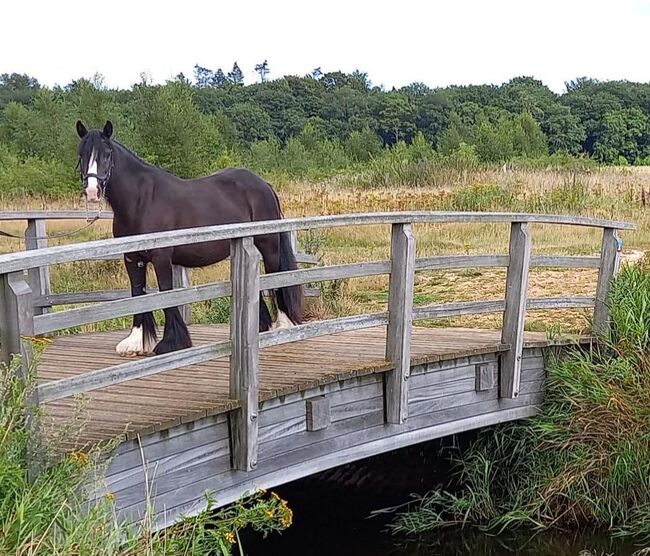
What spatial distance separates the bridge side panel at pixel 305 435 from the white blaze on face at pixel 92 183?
178 cm

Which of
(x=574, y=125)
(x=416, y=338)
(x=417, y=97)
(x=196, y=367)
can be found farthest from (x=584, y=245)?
(x=417, y=97)

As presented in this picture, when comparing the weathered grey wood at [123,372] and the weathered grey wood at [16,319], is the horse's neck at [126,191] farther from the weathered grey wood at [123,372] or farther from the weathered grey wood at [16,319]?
the weathered grey wood at [16,319]

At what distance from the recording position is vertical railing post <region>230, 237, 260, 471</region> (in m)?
4.12

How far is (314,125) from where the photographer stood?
186ft

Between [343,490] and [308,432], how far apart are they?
2.06 m

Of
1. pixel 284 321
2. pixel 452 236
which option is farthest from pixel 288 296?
pixel 452 236

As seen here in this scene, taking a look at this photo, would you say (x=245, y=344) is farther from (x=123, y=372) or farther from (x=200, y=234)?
(x=123, y=372)

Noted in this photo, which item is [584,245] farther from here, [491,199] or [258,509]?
[258,509]

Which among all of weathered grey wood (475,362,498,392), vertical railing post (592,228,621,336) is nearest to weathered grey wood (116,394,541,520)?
weathered grey wood (475,362,498,392)

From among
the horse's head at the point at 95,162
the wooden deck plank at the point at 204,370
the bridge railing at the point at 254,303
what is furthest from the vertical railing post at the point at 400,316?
the horse's head at the point at 95,162

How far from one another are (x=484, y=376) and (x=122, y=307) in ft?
10.1

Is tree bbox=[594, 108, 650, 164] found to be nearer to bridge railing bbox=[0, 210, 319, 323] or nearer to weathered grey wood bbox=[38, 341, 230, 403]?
bridge railing bbox=[0, 210, 319, 323]

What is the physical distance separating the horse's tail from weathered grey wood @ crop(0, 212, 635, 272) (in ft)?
4.42

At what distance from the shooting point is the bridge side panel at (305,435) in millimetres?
3877
